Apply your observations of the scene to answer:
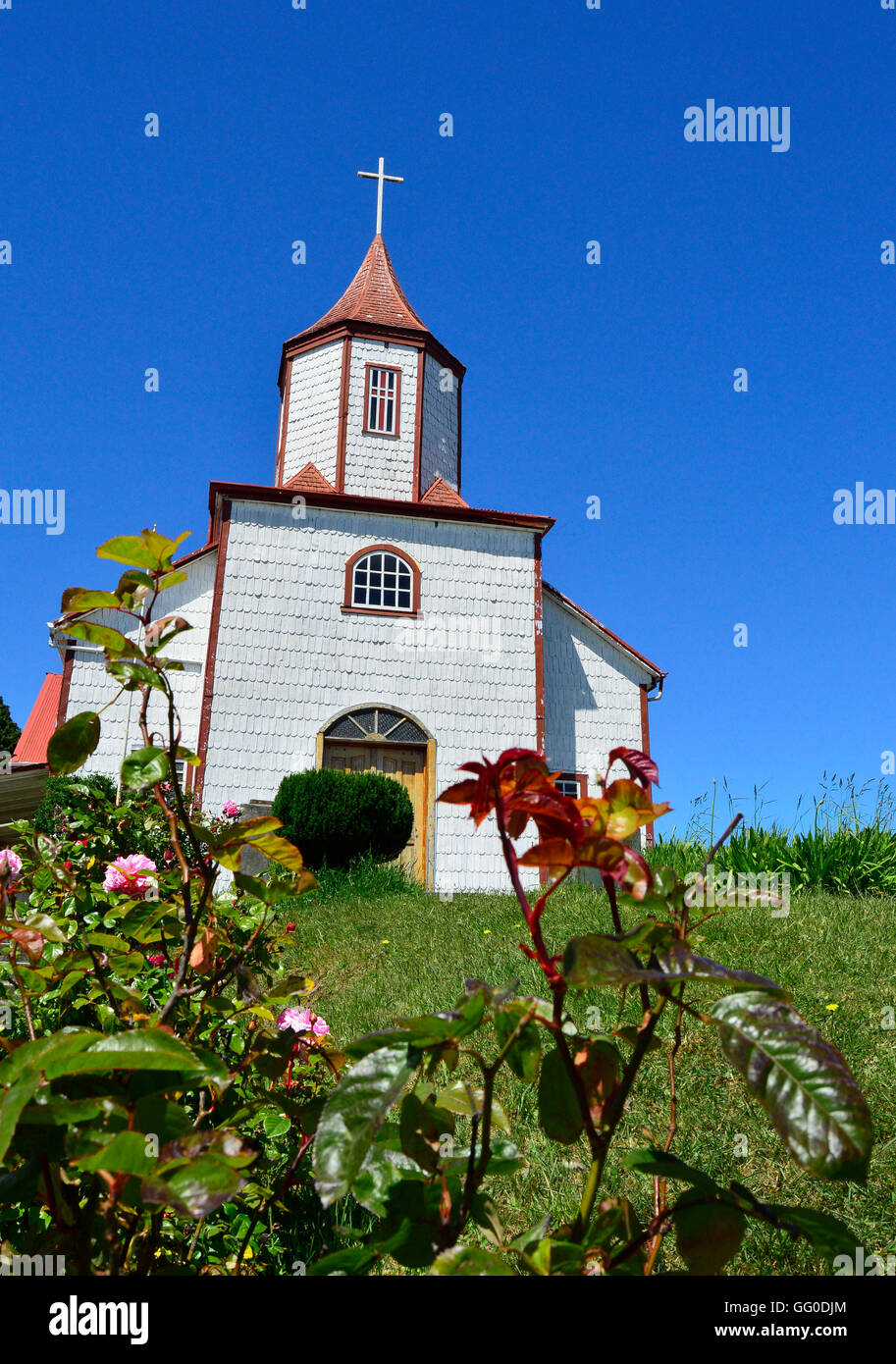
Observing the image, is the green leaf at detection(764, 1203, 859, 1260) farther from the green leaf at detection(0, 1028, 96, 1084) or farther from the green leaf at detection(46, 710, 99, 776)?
the green leaf at detection(46, 710, 99, 776)

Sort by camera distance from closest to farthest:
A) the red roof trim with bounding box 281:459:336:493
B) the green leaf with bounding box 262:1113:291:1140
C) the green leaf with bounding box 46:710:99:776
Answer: the green leaf with bounding box 46:710:99:776
the green leaf with bounding box 262:1113:291:1140
the red roof trim with bounding box 281:459:336:493

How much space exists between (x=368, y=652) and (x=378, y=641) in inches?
9.3

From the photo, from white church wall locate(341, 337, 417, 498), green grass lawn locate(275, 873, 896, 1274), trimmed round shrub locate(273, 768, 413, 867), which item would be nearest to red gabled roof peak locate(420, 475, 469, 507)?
white church wall locate(341, 337, 417, 498)

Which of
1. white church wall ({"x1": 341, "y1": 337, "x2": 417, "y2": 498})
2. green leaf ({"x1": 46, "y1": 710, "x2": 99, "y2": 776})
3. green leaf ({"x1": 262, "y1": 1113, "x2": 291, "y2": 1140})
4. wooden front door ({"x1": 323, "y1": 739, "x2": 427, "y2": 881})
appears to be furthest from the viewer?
white church wall ({"x1": 341, "y1": 337, "x2": 417, "y2": 498})

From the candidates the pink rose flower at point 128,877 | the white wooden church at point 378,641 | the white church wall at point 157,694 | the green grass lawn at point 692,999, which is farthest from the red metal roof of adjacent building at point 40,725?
the pink rose flower at point 128,877

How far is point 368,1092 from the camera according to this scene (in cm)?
75

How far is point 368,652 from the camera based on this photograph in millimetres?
13641

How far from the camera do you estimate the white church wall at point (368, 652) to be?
12.9m

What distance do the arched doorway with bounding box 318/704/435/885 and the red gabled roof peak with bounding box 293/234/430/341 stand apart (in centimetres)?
755

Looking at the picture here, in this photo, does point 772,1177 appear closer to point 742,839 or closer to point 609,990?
point 609,990

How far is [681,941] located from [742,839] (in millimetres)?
8240

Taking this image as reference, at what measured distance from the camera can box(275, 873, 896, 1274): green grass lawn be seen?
2607 millimetres

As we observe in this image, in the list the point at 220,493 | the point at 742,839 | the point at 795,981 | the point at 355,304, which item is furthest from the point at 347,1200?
the point at 355,304

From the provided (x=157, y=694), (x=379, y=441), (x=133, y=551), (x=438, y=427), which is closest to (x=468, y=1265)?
(x=133, y=551)
